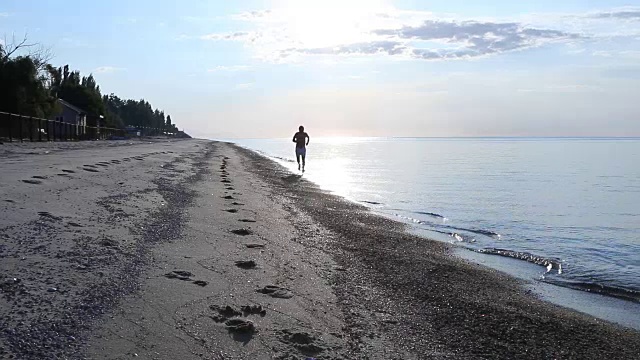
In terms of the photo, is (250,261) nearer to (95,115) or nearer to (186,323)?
Result: (186,323)

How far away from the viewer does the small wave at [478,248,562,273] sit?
971 centimetres

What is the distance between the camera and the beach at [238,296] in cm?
439

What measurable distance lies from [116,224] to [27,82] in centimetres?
5089

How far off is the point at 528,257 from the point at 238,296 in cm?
616

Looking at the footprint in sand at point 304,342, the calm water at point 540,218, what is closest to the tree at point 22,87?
the calm water at point 540,218

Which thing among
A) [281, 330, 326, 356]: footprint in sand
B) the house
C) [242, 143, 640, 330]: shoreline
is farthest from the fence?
[281, 330, 326, 356]: footprint in sand

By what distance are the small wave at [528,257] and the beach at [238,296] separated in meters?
1.23

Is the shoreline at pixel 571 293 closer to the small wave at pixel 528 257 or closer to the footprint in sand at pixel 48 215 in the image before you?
the small wave at pixel 528 257

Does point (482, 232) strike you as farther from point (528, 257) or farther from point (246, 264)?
point (246, 264)

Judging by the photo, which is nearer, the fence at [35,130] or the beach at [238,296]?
the beach at [238,296]

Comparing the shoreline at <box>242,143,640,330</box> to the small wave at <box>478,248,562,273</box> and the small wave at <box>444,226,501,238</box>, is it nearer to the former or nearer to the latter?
the small wave at <box>478,248,562,273</box>

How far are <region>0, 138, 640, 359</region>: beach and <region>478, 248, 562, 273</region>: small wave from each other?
4.03 feet

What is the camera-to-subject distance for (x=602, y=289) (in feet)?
26.7

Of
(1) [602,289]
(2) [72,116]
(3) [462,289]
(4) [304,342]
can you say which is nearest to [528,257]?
(1) [602,289]
